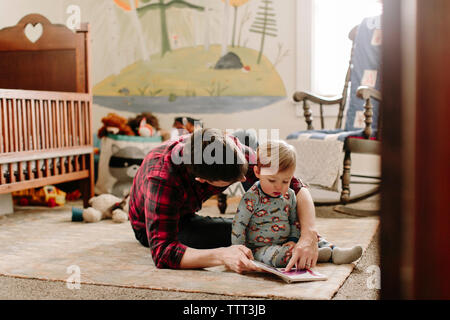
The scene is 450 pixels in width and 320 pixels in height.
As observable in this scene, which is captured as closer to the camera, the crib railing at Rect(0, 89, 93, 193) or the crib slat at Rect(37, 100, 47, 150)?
the crib railing at Rect(0, 89, 93, 193)

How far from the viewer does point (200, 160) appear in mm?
1322

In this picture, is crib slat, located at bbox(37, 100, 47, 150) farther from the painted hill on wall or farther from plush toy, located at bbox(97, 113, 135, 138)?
the painted hill on wall

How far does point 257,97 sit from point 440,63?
10.0 ft

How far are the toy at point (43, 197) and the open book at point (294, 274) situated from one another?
1.86m

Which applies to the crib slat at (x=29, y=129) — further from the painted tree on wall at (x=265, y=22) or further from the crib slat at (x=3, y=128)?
the painted tree on wall at (x=265, y=22)

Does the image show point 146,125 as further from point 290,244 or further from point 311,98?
point 290,244

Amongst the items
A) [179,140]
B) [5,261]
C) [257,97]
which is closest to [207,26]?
[257,97]

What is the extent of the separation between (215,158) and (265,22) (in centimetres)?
237

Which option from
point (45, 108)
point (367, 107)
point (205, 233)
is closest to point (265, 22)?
point (367, 107)

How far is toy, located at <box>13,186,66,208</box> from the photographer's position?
2951 mm

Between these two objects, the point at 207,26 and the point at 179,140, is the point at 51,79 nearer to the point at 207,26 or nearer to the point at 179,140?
the point at 207,26

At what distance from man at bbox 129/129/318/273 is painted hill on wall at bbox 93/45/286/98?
189 centimetres

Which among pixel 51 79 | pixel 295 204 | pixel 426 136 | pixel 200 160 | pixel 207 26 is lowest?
pixel 295 204

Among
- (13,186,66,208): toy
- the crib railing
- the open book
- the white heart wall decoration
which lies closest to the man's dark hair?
the open book
